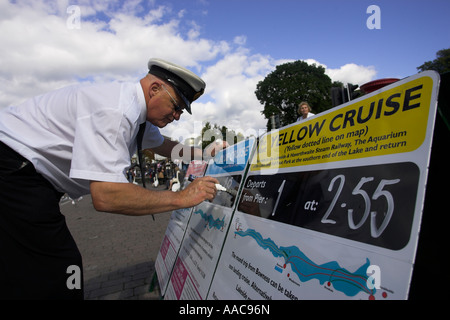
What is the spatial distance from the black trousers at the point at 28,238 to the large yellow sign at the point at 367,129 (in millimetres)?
1432

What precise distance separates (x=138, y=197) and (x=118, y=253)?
391cm

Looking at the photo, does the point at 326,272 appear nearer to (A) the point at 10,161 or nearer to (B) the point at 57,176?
(B) the point at 57,176

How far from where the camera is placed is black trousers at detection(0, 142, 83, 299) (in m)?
1.49

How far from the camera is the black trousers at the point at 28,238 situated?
4.88ft

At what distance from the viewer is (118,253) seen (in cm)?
487

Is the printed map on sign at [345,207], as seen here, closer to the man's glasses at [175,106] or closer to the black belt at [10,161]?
the man's glasses at [175,106]

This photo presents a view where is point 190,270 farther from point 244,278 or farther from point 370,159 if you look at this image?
point 370,159

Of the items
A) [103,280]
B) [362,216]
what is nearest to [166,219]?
[103,280]

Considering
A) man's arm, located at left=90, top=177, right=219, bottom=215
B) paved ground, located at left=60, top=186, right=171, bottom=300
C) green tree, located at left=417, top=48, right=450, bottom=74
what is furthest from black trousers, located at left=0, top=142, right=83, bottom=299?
green tree, located at left=417, top=48, right=450, bottom=74

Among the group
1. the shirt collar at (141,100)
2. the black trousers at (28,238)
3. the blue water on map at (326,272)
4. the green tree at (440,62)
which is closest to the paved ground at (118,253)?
the black trousers at (28,238)

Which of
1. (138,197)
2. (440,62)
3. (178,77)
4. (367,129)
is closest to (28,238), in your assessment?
(138,197)

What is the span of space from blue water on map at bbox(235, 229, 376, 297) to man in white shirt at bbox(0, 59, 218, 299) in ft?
2.21
